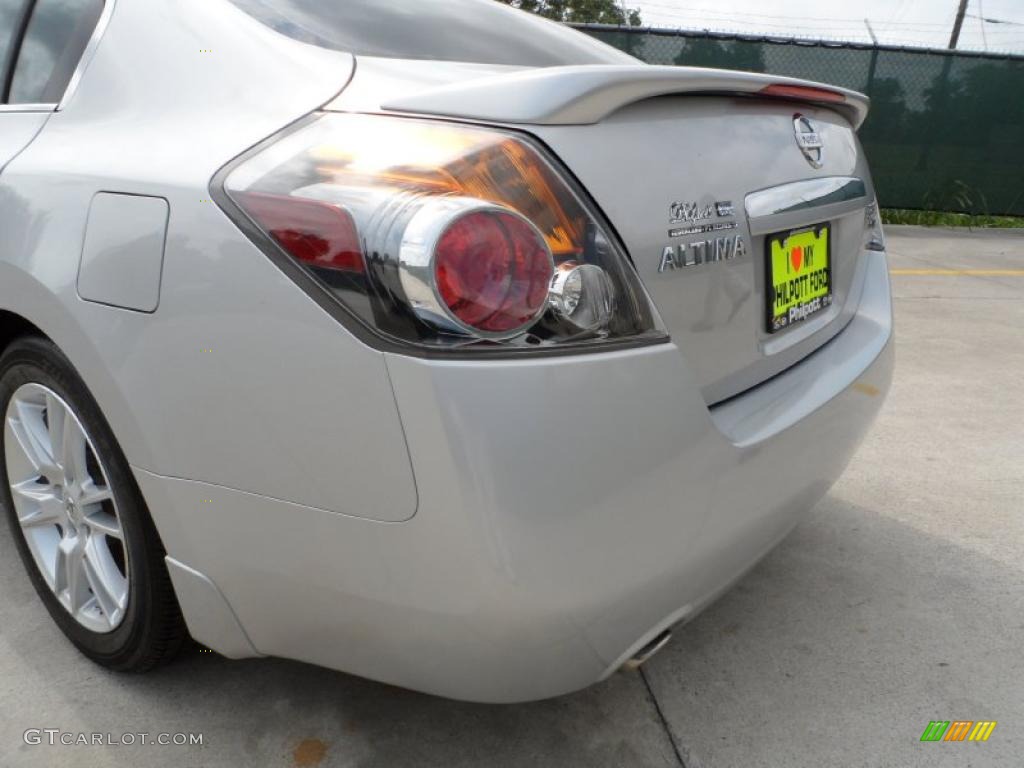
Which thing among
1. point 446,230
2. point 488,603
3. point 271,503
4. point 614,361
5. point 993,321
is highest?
point 446,230

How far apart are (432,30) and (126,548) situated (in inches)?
46.5

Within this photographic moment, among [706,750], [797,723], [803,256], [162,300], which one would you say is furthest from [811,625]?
[162,300]

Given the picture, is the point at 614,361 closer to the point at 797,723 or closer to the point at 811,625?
the point at 797,723

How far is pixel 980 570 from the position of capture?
238cm

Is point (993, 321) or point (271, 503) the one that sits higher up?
point (271, 503)

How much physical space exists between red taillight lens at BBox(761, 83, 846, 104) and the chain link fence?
8.60 m

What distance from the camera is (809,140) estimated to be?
1846 millimetres

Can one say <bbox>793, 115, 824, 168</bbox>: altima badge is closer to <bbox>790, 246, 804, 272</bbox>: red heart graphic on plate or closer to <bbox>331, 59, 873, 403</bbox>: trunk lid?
<bbox>331, 59, 873, 403</bbox>: trunk lid

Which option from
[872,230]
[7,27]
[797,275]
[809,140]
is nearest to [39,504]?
[7,27]

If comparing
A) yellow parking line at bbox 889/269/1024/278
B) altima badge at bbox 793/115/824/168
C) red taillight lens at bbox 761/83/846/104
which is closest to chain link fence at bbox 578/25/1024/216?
yellow parking line at bbox 889/269/1024/278

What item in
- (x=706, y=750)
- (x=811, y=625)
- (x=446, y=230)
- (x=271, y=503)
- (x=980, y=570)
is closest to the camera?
(x=446, y=230)

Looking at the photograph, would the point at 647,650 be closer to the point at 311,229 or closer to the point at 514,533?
the point at 514,533

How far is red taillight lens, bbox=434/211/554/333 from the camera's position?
122 cm

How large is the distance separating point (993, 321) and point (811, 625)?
12.9 feet
